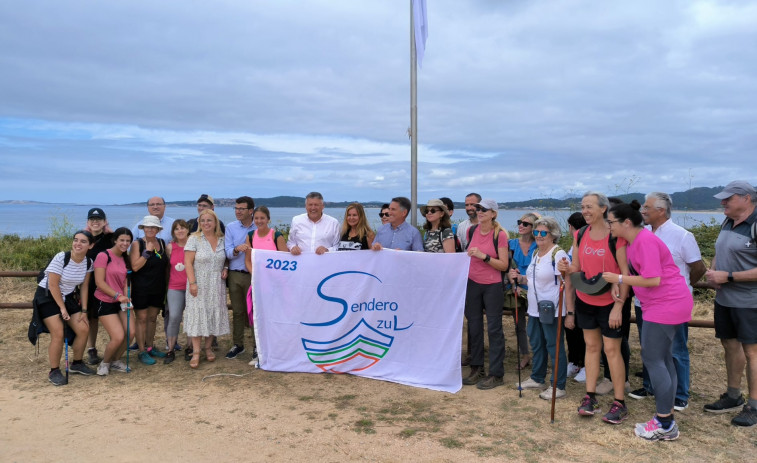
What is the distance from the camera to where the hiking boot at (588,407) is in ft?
15.4

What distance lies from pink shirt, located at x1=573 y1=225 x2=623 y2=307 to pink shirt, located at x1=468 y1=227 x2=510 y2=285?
2.75 ft

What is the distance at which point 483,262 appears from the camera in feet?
18.3

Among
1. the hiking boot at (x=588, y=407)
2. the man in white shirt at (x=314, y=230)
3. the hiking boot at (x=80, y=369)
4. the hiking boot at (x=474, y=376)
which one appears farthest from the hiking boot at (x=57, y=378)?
the hiking boot at (x=588, y=407)

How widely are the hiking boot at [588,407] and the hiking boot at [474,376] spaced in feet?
3.87

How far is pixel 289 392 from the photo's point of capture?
5508 mm

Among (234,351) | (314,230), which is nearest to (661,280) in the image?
(314,230)

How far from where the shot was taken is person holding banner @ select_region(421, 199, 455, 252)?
5.78 m

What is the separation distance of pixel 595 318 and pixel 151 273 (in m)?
4.94

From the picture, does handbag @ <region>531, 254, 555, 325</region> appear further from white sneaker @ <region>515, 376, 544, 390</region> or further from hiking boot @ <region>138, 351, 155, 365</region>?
hiking boot @ <region>138, 351, 155, 365</region>

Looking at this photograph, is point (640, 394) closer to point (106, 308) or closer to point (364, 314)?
point (364, 314)

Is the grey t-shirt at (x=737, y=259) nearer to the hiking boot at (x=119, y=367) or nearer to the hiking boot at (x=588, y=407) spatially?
the hiking boot at (x=588, y=407)

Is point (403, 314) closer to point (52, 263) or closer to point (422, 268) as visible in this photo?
point (422, 268)

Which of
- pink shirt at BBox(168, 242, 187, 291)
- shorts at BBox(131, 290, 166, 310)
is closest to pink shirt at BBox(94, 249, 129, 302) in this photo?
shorts at BBox(131, 290, 166, 310)

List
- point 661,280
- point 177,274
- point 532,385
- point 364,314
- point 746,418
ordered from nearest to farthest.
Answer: point 661,280
point 746,418
point 532,385
point 364,314
point 177,274
